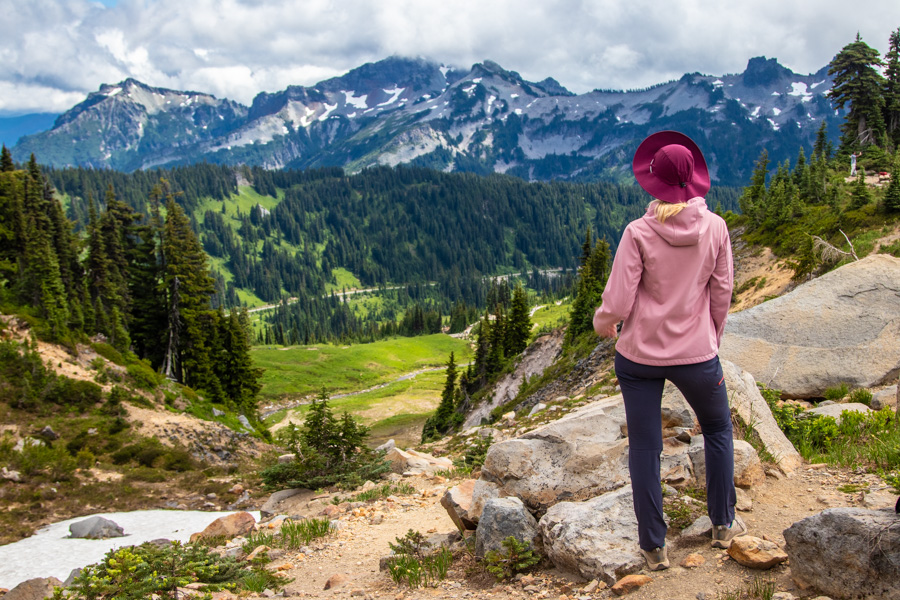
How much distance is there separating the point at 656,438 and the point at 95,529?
20.9 metres

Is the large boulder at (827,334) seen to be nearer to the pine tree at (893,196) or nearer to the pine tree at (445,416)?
the pine tree at (893,196)

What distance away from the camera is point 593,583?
5.37 m

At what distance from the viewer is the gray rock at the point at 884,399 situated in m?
9.45

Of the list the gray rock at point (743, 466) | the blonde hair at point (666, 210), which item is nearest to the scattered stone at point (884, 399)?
the gray rock at point (743, 466)

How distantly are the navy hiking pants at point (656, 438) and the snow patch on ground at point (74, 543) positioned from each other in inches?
474

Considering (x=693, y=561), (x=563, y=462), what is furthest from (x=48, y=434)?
(x=693, y=561)

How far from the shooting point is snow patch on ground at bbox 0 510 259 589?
15.5 meters

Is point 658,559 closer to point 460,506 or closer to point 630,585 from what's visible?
point 630,585

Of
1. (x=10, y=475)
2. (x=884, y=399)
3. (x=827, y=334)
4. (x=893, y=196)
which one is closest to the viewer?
(x=884, y=399)

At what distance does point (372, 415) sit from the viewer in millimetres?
73188

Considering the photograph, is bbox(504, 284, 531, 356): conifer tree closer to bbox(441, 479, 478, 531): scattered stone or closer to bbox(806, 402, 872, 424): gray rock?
bbox(806, 402, 872, 424): gray rock

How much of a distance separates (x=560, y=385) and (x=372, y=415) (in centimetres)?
4912

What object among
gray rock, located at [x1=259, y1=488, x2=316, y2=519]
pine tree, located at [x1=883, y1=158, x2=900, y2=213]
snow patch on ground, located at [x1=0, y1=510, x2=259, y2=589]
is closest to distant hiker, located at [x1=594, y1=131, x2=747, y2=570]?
gray rock, located at [x1=259, y1=488, x2=316, y2=519]

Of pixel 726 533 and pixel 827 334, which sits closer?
pixel 726 533
